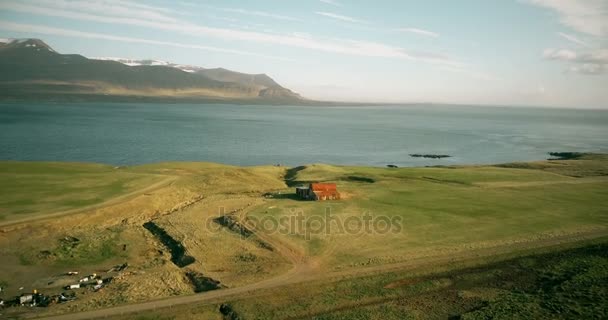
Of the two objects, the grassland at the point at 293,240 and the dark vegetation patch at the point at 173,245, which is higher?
the grassland at the point at 293,240

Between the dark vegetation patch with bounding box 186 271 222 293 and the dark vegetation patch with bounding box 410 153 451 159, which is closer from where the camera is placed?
the dark vegetation patch with bounding box 186 271 222 293

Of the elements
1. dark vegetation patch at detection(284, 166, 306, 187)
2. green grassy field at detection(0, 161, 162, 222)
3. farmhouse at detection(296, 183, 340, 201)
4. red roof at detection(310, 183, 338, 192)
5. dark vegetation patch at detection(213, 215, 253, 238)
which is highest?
red roof at detection(310, 183, 338, 192)

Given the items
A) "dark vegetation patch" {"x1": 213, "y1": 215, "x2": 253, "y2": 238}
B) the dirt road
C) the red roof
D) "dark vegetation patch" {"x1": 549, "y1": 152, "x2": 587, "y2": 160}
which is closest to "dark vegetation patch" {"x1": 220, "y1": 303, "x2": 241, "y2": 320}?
the dirt road

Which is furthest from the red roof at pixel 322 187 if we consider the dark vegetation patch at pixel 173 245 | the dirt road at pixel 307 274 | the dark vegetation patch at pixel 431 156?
the dark vegetation patch at pixel 431 156

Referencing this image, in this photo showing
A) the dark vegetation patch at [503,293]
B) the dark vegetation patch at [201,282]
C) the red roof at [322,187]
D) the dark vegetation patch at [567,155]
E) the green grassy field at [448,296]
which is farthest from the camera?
the dark vegetation patch at [567,155]

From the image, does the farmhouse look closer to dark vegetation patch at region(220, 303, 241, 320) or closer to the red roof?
the red roof

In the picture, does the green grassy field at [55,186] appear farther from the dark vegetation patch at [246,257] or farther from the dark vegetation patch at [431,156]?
the dark vegetation patch at [431,156]
